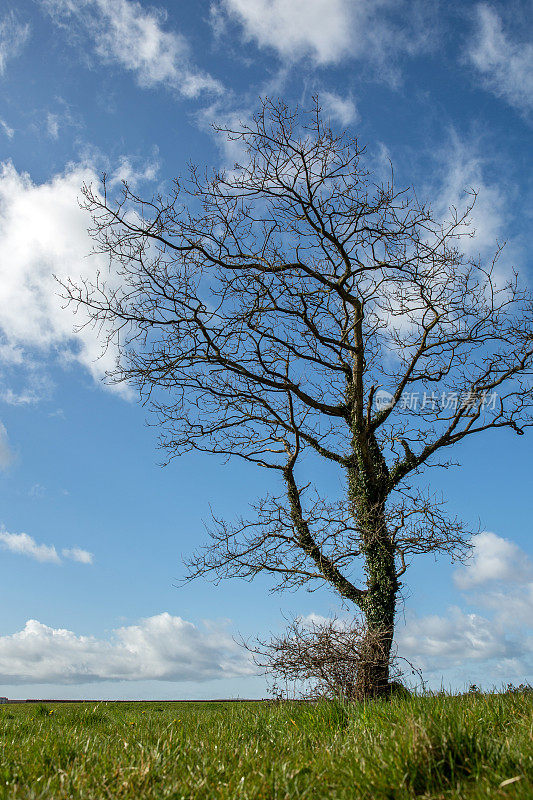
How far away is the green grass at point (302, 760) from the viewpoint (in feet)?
11.0

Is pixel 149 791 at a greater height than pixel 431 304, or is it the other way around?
pixel 431 304

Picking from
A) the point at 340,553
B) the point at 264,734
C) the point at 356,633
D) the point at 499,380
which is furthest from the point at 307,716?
the point at 499,380

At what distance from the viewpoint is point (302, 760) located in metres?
4.16

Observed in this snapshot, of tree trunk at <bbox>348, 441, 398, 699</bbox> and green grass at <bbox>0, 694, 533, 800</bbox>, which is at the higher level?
tree trunk at <bbox>348, 441, 398, 699</bbox>

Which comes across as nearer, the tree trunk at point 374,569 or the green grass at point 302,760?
the green grass at point 302,760

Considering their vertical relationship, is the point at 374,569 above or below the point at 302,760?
above

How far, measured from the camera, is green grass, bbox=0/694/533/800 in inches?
132

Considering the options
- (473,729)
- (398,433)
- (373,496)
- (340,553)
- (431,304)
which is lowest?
(473,729)

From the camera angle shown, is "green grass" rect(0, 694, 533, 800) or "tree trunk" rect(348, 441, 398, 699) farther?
"tree trunk" rect(348, 441, 398, 699)

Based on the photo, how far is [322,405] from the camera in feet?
41.9

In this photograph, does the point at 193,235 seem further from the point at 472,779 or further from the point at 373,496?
the point at 472,779

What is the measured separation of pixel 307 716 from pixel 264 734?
86 cm

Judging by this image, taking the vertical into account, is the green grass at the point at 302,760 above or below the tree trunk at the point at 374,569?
below

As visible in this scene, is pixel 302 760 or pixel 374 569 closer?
pixel 302 760
